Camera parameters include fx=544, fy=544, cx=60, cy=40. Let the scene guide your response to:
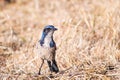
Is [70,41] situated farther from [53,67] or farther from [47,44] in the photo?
[47,44]

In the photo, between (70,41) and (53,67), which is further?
(70,41)

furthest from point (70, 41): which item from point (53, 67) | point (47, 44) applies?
point (47, 44)

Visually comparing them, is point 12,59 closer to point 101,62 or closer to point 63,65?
point 63,65

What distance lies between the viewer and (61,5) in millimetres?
9898

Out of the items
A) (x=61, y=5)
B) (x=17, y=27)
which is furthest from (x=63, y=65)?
(x=61, y=5)

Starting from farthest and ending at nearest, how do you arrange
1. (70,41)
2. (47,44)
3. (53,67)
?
1. (70,41)
2. (53,67)
3. (47,44)

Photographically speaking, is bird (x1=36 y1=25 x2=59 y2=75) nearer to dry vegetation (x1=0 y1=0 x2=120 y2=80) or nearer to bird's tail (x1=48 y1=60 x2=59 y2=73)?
bird's tail (x1=48 y1=60 x2=59 y2=73)

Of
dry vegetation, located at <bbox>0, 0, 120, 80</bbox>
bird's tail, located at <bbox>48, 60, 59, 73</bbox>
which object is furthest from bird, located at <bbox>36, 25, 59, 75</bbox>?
dry vegetation, located at <bbox>0, 0, 120, 80</bbox>

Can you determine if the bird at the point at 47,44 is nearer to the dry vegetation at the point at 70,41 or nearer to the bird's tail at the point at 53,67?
the bird's tail at the point at 53,67

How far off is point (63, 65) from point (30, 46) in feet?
3.61

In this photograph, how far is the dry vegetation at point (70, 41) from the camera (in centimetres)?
569

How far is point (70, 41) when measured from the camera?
6.71m

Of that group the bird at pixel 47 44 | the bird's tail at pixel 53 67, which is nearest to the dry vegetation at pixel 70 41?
the bird's tail at pixel 53 67

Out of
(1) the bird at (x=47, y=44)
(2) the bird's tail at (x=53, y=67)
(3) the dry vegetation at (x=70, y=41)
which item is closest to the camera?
(1) the bird at (x=47, y=44)
